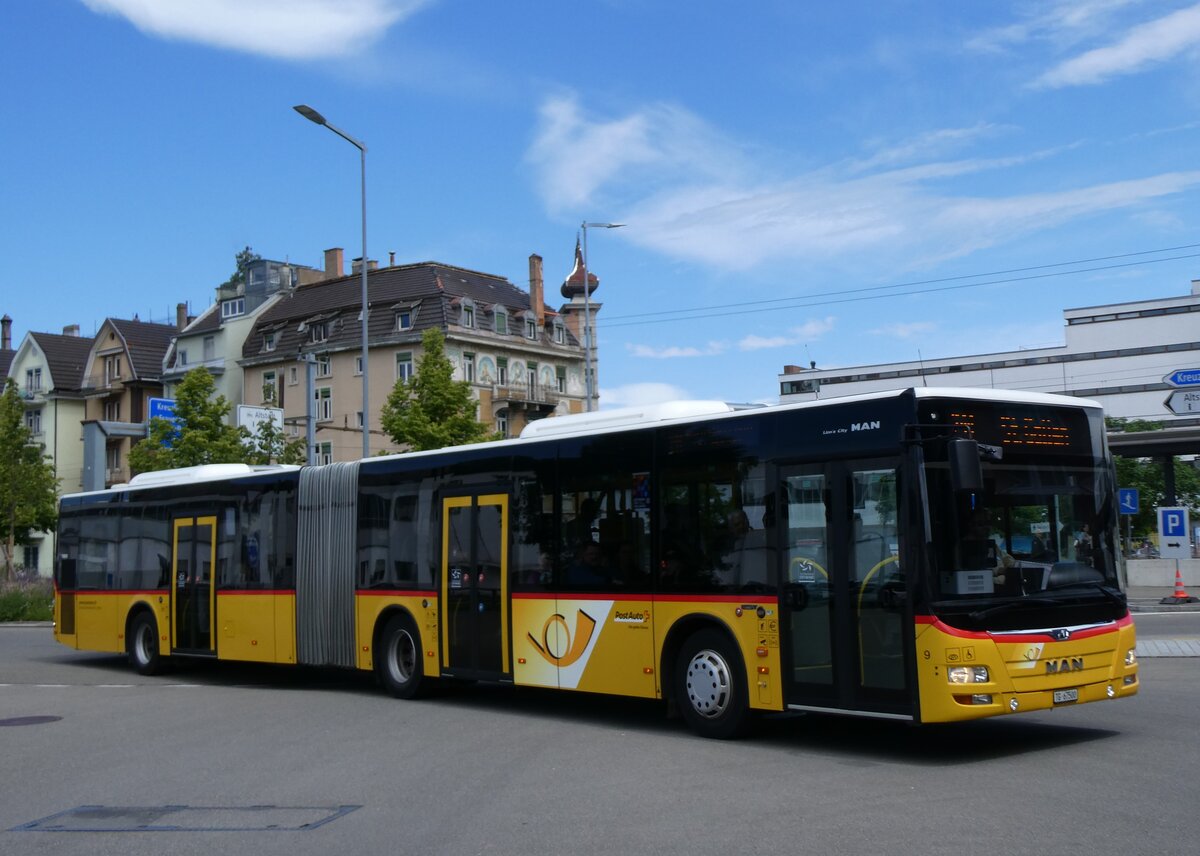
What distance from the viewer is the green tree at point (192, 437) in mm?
51000

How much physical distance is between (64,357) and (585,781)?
8305cm

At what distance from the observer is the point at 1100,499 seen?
11.1m

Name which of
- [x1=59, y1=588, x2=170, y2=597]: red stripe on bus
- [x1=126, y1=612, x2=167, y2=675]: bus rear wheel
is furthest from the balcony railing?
[x1=126, y1=612, x2=167, y2=675]: bus rear wheel

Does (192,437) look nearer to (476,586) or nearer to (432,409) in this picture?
(432,409)

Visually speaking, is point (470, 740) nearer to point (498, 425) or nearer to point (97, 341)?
point (498, 425)

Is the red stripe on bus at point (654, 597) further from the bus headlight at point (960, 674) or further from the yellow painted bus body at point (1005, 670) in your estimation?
the bus headlight at point (960, 674)

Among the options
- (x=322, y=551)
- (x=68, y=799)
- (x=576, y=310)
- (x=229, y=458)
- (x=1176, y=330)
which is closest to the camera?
(x=68, y=799)

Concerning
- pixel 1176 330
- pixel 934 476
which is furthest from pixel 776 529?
pixel 1176 330

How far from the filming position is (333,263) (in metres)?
78.4

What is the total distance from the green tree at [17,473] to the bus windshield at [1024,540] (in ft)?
168

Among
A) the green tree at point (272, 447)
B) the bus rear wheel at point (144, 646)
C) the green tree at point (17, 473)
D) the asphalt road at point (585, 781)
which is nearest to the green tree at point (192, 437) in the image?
the green tree at point (272, 447)

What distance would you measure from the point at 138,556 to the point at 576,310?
186 ft

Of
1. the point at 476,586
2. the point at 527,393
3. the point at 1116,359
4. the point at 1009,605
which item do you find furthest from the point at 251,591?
the point at 1116,359

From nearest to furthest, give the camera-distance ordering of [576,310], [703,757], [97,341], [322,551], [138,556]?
[703,757]
[322,551]
[138,556]
[576,310]
[97,341]
